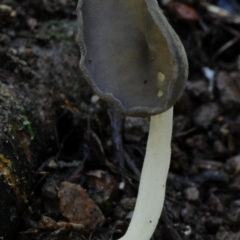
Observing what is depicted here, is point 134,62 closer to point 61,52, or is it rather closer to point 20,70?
point 20,70

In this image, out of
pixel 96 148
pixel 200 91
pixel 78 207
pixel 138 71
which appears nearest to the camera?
pixel 138 71

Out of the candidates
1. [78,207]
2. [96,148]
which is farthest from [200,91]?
[78,207]

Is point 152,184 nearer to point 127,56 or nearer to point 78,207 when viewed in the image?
point 78,207

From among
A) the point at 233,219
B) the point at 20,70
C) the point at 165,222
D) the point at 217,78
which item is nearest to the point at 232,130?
the point at 217,78

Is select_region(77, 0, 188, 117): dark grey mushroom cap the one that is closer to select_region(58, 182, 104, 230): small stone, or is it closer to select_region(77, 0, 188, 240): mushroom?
select_region(77, 0, 188, 240): mushroom

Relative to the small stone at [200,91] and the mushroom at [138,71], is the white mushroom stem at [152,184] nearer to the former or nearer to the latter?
the mushroom at [138,71]
